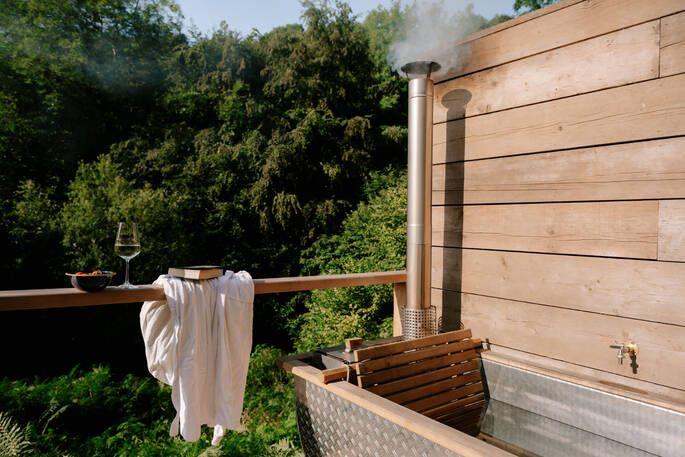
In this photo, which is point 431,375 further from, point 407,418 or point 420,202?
point 420,202

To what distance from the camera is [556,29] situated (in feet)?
6.97

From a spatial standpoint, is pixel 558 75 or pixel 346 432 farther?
pixel 558 75

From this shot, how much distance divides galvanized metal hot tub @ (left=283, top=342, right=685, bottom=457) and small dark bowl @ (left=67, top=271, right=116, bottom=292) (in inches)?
31.3

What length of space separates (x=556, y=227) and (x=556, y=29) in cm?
84

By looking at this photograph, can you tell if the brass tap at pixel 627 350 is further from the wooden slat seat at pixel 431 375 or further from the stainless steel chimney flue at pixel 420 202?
the stainless steel chimney flue at pixel 420 202

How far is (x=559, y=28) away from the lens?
6.93 ft

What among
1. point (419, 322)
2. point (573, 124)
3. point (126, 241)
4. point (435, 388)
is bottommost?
point (435, 388)

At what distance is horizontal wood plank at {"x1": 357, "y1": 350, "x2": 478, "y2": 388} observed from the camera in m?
1.88

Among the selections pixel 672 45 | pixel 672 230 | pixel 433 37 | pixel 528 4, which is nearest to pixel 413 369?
pixel 672 230

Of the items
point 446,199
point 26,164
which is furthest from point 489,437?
point 26,164

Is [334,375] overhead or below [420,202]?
below

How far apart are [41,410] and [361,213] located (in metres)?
4.26

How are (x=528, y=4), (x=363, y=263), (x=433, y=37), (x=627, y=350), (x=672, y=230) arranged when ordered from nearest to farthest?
(x=672, y=230), (x=627, y=350), (x=433, y=37), (x=363, y=263), (x=528, y=4)

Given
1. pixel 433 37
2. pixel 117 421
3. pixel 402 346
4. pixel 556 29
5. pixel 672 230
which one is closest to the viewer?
pixel 672 230
